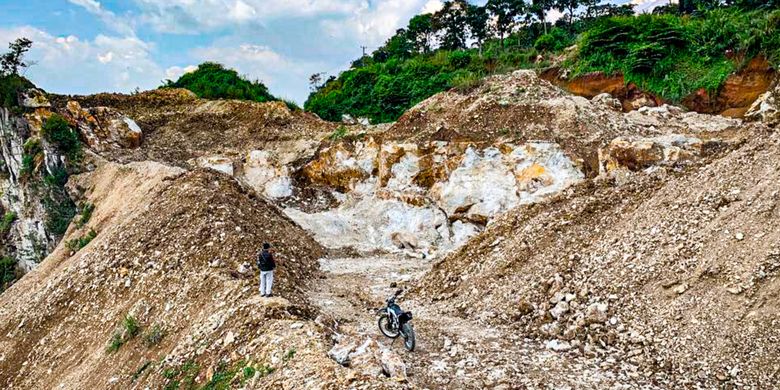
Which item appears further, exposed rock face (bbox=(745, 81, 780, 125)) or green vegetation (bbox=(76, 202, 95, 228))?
green vegetation (bbox=(76, 202, 95, 228))

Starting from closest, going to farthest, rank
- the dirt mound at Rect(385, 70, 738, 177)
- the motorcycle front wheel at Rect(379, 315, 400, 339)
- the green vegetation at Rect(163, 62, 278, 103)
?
1. the motorcycle front wheel at Rect(379, 315, 400, 339)
2. the dirt mound at Rect(385, 70, 738, 177)
3. the green vegetation at Rect(163, 62, 278, 103)

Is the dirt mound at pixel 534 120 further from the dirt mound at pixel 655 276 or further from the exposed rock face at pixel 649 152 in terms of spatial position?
the dirt mound at pixel 655 276

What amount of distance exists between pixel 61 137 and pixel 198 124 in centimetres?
646

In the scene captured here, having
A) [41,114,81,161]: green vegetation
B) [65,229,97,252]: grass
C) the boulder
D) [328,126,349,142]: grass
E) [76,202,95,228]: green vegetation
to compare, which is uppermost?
the boulder

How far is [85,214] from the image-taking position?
19.6 metres

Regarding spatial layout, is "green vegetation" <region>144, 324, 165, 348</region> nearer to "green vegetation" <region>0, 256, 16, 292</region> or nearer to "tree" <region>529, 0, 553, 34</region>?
"green vegetation" <region>0, 256, 16, 292</region>

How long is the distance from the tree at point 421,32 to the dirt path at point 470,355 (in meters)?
39.3

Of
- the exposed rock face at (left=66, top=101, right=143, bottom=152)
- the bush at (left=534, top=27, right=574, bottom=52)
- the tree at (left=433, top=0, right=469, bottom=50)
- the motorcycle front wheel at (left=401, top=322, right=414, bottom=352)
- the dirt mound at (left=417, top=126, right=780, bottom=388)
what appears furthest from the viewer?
the tree at (left=433, top=0, right=469, bottom=50)

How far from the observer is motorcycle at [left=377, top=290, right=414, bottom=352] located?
7305 millimetres

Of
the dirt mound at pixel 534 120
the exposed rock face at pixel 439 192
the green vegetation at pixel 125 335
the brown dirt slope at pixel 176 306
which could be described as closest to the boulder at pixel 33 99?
the brown dirt slope at pixel 176 306

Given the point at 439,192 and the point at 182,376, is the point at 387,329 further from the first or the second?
the point at 439,192

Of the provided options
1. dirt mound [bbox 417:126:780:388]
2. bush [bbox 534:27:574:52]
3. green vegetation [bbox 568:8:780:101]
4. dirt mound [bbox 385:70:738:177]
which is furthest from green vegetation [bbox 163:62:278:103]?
dirt mound [bbox 417:126:780:388]

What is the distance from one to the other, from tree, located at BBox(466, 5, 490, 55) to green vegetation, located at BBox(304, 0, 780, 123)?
0.27 ft

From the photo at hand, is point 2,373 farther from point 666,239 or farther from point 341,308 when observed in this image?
point 666,239
